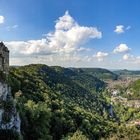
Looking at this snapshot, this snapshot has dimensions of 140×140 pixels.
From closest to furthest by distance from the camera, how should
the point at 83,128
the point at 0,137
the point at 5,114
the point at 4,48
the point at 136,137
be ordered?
1. the point at 0,137
2. the point at 5,114
3. the point at 4,48
4. the point at 136,137
5. the point at 83,128

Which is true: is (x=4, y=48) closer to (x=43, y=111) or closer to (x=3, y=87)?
(x=3, y=87)

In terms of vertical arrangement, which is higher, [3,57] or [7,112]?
[3,57]

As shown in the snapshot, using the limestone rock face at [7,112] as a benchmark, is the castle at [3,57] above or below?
above

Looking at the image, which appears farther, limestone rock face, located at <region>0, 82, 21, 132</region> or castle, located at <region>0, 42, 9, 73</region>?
castle, located at <region>0, 42, 9, 73</region>

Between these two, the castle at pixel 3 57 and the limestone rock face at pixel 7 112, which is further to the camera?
the castle at pixel 3 57

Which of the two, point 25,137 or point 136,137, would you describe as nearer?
point 25,137

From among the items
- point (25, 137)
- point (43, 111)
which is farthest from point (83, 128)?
point (25, 137)

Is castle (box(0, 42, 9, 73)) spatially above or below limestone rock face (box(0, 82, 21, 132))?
above

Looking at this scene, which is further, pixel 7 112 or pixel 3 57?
pixel 3 57
